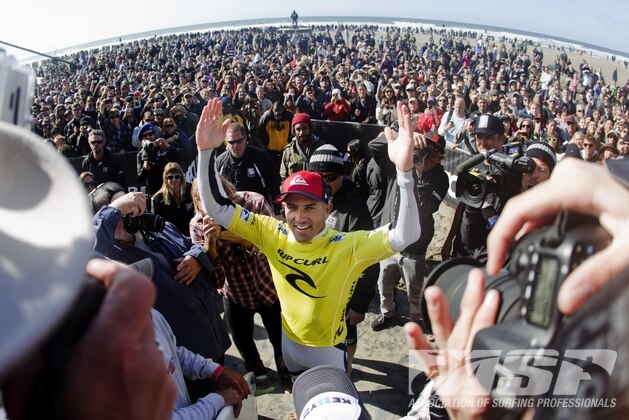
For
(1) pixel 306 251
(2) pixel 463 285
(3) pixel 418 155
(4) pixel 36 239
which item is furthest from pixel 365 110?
(4) pixel 36 239

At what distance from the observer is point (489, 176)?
9.21 ft

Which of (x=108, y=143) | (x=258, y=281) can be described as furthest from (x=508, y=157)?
(x=108, y=143)

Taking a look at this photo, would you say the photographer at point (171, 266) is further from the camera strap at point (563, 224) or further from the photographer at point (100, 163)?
the photographer at point (100, 163)

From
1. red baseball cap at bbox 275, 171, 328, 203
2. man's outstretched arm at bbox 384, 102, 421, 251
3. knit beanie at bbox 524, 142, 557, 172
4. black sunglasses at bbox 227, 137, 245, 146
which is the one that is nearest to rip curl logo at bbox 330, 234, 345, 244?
red baseball cap at bbox 275, 171, 328, 203

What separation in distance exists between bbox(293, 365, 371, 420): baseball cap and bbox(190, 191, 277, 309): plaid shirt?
169 centimetres

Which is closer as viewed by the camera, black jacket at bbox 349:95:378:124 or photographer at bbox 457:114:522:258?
photographer at bbox 457:114:522:258

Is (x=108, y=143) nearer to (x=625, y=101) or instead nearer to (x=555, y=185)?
(x=555, y=185)

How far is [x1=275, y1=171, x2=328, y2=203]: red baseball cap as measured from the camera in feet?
9.06

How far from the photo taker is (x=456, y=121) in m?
8.40

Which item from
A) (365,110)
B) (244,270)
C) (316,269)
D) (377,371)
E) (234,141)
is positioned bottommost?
(377,371)

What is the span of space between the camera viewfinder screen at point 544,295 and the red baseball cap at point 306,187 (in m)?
2.05

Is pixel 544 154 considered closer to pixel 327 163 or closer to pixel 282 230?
pixel 327 163

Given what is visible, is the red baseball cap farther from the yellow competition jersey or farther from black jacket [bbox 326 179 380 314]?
black jacket [bbox 326 179 380 314]

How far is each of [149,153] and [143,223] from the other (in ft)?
10.7
